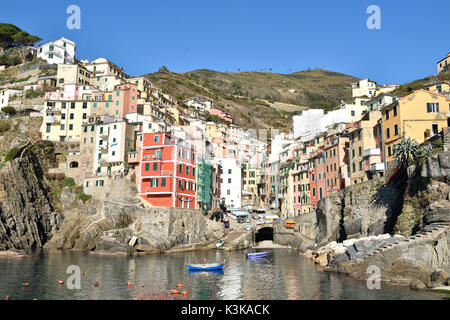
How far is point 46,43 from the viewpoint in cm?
11769

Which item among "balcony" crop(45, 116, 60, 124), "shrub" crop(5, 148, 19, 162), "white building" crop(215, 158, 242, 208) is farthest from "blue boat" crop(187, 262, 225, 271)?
"balcony" crop(45, 116, 60, 124)

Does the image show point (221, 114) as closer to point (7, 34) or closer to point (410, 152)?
point (7, 34)

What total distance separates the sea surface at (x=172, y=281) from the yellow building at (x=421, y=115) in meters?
24.9

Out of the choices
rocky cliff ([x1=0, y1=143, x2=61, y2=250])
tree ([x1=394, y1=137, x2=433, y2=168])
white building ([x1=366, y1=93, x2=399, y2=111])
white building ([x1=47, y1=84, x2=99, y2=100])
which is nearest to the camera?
tree ([x1=394, y1=137, x2=433, y2=168])

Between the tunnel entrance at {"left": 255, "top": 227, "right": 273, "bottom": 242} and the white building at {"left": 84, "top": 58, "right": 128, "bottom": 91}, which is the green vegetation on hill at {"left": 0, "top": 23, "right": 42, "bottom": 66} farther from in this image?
the tunnel entrance at {"left": 255, "top": 227, "right": 273, "bottom": 242}

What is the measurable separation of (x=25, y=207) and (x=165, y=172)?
92.0 feet

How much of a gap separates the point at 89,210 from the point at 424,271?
61573mm

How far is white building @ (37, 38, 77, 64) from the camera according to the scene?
114369mm

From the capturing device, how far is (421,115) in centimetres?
5525

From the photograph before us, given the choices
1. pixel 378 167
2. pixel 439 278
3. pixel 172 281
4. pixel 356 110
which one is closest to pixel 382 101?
pixel 356 110

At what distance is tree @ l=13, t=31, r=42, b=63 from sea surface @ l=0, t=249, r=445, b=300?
91.9m

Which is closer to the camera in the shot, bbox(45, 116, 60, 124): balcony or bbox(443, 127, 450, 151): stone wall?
bbox(443, 127, 450, 151): stone wall
